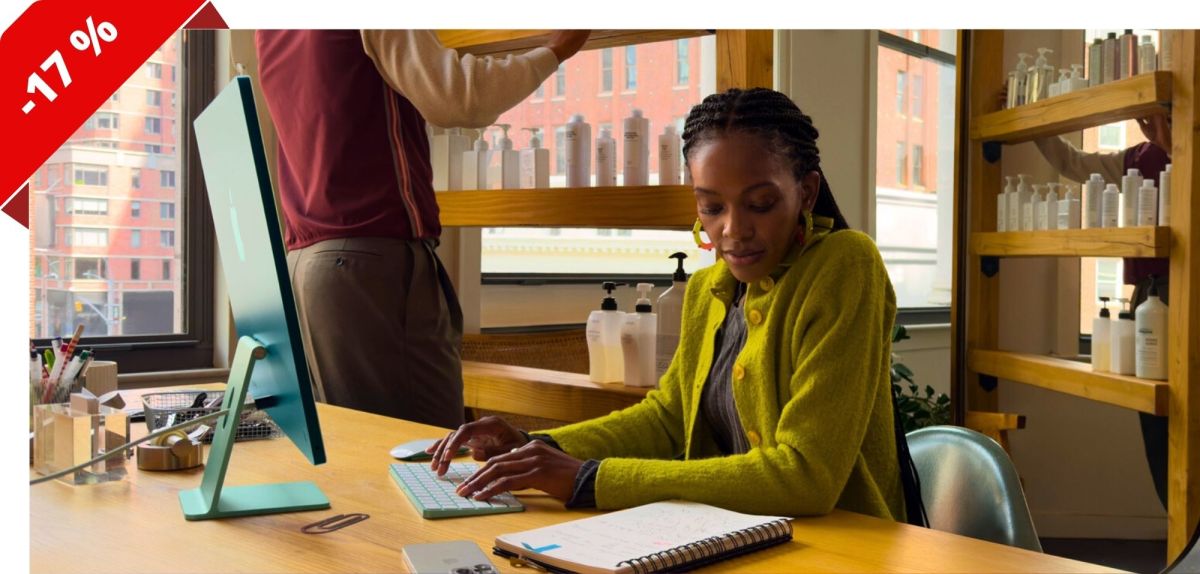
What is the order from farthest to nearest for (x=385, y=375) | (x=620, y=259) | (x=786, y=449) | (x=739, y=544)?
(x=620, y=259)
(x=385, y=375)
(x=786, y=449)
(x=739, y=544)

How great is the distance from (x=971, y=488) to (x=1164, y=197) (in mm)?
1689

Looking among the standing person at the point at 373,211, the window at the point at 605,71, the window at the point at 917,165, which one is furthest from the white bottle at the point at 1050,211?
the standing person at the point at 373,211

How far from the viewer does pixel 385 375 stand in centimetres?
187

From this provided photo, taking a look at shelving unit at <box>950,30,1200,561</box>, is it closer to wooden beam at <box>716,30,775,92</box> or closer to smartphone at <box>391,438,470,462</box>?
wooden beam at <box>716,30,775,92</box>

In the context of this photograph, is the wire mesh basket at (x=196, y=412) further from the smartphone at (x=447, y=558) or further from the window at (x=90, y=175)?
the window at (x=90, y=175)

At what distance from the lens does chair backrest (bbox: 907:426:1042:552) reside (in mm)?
1171

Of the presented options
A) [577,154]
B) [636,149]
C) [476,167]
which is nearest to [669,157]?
[636,149]

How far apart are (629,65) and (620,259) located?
2.56 feet

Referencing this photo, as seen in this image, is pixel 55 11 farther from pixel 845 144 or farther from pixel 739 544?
pixel 845 144

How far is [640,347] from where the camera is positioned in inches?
94.3

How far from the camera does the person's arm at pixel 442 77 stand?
1854 millimetres

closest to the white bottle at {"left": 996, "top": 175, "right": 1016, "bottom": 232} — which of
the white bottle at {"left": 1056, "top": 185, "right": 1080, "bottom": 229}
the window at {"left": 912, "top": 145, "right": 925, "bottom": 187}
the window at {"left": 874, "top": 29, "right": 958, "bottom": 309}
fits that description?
the white bottle at {"left": 1056, "top": 185, "right": 1080, "bottom": 229}

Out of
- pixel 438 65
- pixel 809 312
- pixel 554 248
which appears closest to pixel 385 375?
pixel 438 65

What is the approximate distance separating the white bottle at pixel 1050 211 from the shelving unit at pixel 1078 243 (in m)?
0.04
